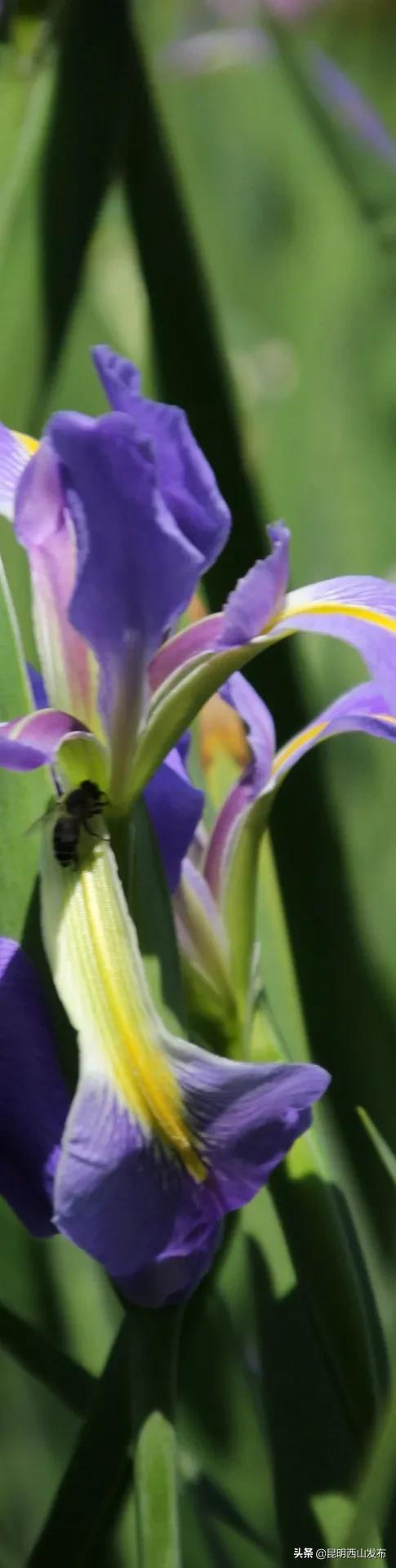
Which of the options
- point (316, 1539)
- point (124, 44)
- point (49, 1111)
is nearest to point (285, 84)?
point (124, 44)

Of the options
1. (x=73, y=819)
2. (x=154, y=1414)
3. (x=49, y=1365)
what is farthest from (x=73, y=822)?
(x=49, y=1365)

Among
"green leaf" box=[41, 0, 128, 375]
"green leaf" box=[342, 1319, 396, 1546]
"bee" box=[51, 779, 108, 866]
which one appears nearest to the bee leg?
"bee" box=[51, 779, 108, 866]

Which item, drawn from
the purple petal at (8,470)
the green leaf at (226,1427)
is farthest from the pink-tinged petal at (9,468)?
→ the green leaf at (226,1427)

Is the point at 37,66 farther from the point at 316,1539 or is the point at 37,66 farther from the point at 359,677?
the point at 316,1539

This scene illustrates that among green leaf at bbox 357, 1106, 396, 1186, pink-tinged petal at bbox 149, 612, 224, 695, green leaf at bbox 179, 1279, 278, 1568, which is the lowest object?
green leaf at bbox 179, 1279, 278, 1568

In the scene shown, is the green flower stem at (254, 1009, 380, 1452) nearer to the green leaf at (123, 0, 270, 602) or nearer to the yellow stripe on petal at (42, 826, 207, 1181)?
the yellow stripe on petal at (42, 826, 207, 1181)

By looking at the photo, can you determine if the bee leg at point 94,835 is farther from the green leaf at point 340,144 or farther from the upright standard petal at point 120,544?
the green leaf at point 340,144
